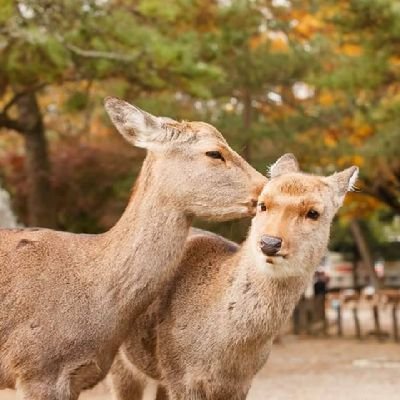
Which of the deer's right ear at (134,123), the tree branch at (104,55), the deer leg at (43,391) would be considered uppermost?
the tree branch at (104,55)

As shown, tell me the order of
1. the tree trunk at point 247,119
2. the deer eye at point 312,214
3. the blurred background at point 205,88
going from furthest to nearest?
the tree trunk at point 247,119, the blurred background at point 205,88, the deer eye at point 312,214

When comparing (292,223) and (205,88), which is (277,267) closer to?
(292,223)

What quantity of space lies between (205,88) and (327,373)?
17.5 ft

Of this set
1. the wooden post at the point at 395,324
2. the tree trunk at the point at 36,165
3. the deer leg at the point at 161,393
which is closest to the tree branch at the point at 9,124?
the tree trunk at the point at 36,165

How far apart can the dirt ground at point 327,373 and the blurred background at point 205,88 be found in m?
1.89

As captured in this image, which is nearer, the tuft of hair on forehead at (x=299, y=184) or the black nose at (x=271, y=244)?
the black nose at (x=271, y=244)

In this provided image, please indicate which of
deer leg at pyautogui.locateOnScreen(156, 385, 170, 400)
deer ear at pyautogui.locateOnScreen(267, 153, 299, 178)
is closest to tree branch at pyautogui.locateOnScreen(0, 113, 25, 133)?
deer leg at pyautogui.locateOnScreen(156, 385, 170, 400)

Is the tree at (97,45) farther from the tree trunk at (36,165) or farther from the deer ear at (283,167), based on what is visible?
the deer ear at (283,167)

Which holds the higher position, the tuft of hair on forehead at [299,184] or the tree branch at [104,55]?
the tree branch at [104,55]

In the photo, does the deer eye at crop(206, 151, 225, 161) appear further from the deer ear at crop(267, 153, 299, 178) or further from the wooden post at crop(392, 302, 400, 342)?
the wooden post at crop(392, 302, 400, 342)

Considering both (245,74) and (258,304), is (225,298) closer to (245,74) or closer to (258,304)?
(258,304)

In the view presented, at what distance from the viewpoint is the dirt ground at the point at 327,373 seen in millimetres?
13867

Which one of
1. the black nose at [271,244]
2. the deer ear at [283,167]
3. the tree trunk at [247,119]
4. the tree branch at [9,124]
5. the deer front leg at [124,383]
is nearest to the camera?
the black nose at [271,244]

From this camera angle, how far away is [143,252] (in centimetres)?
613
